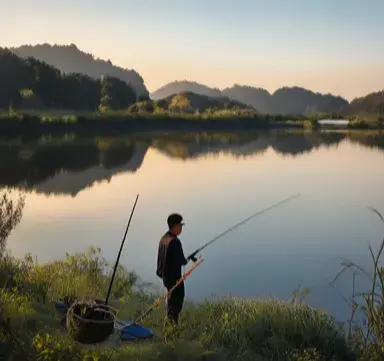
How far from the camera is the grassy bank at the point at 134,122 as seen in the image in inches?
1900

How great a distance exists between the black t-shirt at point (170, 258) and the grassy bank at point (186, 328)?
56 centimetres

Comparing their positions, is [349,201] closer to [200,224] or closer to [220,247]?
[200,224]

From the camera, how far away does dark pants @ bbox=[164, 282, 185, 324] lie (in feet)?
20.7

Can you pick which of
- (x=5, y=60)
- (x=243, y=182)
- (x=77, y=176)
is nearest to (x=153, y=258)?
(x=243, y=182)

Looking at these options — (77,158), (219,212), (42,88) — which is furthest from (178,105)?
(219,212)

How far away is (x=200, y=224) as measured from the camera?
15.3 metres

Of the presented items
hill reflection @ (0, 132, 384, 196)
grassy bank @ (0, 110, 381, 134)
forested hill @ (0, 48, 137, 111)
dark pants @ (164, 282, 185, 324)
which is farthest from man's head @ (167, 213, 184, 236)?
forested hill @ (0, 48, 137, 111)

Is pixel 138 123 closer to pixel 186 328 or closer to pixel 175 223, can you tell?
pixel 186 328

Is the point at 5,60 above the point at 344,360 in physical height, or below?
above

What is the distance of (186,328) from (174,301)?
12.7 inches

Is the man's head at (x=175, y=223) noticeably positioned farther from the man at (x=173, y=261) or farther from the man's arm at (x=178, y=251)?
the man's arm at (x=178, y=251)

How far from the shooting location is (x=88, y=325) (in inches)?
222

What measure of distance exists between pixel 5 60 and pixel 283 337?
3125 inches

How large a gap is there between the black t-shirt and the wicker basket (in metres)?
0.69
